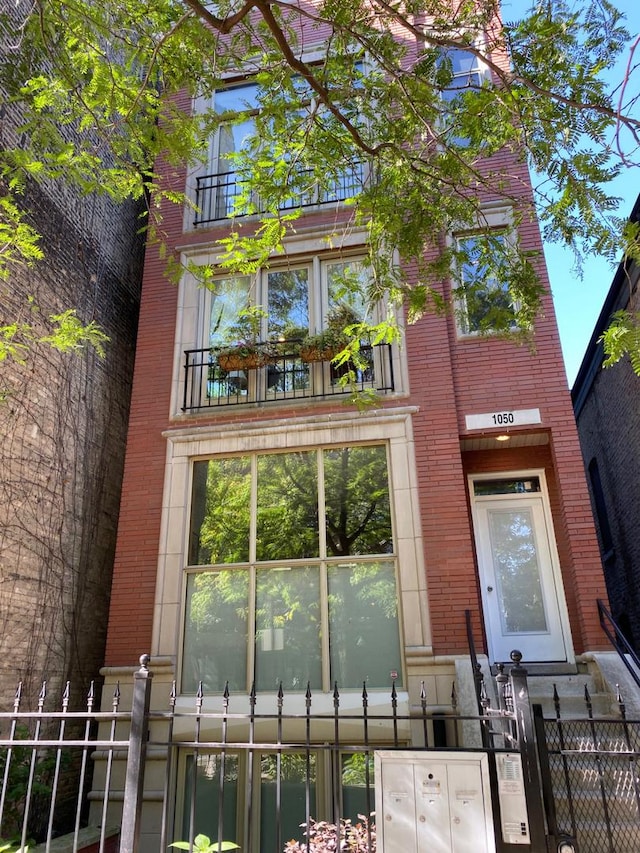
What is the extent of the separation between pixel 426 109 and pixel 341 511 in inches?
174

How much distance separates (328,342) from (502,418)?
93.1 inches

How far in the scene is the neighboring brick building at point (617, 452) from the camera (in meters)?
10.2

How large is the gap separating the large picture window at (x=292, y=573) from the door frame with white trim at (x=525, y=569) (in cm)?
154

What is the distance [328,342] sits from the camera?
811 centimetres

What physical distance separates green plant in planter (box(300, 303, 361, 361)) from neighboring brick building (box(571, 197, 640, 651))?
12.9 ft

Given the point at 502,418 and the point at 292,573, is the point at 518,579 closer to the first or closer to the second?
the point at 502,418

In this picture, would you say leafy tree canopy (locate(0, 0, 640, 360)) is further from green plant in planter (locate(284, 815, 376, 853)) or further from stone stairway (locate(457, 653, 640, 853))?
green plant in planter (locate(284, 815, 376, 853))

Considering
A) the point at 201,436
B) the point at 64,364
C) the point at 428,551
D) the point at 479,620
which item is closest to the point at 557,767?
the point at 479,620

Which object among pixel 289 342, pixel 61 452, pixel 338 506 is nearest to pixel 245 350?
pixel 289 342

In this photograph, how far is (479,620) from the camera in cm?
698

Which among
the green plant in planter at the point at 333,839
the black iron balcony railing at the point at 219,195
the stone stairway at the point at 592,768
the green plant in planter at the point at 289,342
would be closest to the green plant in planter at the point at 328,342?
the green plant in planter at the point at 289,342

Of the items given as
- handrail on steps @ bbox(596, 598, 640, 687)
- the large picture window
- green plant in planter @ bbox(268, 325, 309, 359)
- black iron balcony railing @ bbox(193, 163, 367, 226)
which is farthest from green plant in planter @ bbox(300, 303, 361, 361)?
handrail on steps @ bbox(596, 598, 640, 687)

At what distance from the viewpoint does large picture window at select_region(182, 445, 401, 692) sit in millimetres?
7086

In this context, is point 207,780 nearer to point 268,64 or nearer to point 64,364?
point 64,364
